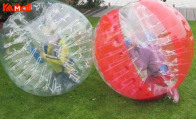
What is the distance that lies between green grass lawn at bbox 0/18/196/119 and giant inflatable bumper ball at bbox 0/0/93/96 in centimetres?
28

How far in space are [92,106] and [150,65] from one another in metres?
0.96

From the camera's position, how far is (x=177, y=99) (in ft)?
11.6

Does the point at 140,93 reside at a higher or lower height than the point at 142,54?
lower

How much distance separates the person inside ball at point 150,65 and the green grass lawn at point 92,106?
39cm

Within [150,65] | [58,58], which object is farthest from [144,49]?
[58,58]

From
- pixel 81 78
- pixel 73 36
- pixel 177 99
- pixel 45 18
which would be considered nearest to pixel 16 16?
pixel 45 18

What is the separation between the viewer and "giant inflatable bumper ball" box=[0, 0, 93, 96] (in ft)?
10.5

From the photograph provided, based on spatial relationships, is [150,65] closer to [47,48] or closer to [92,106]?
[92,106]

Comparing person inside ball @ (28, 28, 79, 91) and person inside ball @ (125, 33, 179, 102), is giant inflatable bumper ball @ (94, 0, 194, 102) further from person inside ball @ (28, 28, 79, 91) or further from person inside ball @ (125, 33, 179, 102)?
person inside ball @ (28, 28, 79, 91)

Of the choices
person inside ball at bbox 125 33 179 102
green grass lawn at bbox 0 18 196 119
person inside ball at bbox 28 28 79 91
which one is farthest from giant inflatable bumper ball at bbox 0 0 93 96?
person inside ball at bbox 125 33 179 102

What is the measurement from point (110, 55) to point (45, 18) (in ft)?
2.86

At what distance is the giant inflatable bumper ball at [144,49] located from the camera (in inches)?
117

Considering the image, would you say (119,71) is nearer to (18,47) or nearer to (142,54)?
(142,54)

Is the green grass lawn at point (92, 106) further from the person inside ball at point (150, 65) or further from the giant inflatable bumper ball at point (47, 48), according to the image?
the person inside ball at point (150, 65)
